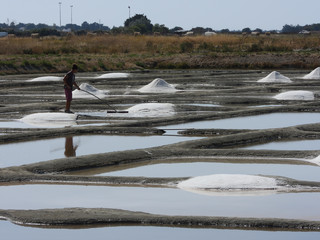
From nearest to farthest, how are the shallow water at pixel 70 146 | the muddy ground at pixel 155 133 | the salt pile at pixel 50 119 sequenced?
the muddy ground at pixel 155 133 → the shallow water at pixel 70 146 → the salt pile at pixel 50 119

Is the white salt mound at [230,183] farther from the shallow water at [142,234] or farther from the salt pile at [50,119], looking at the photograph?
the salt pile at [50,119]

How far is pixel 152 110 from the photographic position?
15250 millimetres

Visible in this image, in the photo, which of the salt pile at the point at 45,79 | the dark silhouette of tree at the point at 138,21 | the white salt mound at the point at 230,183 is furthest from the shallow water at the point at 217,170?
the dark silhouette of tree at the point at 138,21

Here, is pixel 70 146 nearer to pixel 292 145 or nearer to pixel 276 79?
pixel 292 145

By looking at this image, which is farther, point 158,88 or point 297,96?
point 158,88

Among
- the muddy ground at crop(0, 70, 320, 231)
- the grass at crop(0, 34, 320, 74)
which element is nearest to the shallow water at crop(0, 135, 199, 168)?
the muddy ground at crop(0, 70, 320, 231)

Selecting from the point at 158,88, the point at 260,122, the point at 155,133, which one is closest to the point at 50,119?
the point at 155,133

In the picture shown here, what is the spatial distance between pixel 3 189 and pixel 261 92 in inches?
481

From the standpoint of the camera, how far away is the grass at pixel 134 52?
28656mm

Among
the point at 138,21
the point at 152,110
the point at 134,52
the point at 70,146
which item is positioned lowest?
the point at 70,146

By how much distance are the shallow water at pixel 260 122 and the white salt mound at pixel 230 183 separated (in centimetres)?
475

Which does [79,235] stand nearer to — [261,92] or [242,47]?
[261,92]

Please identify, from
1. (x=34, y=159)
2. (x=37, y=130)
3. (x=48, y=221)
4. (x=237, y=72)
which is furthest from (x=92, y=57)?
(x=48, y=221)

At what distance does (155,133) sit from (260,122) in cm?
224
